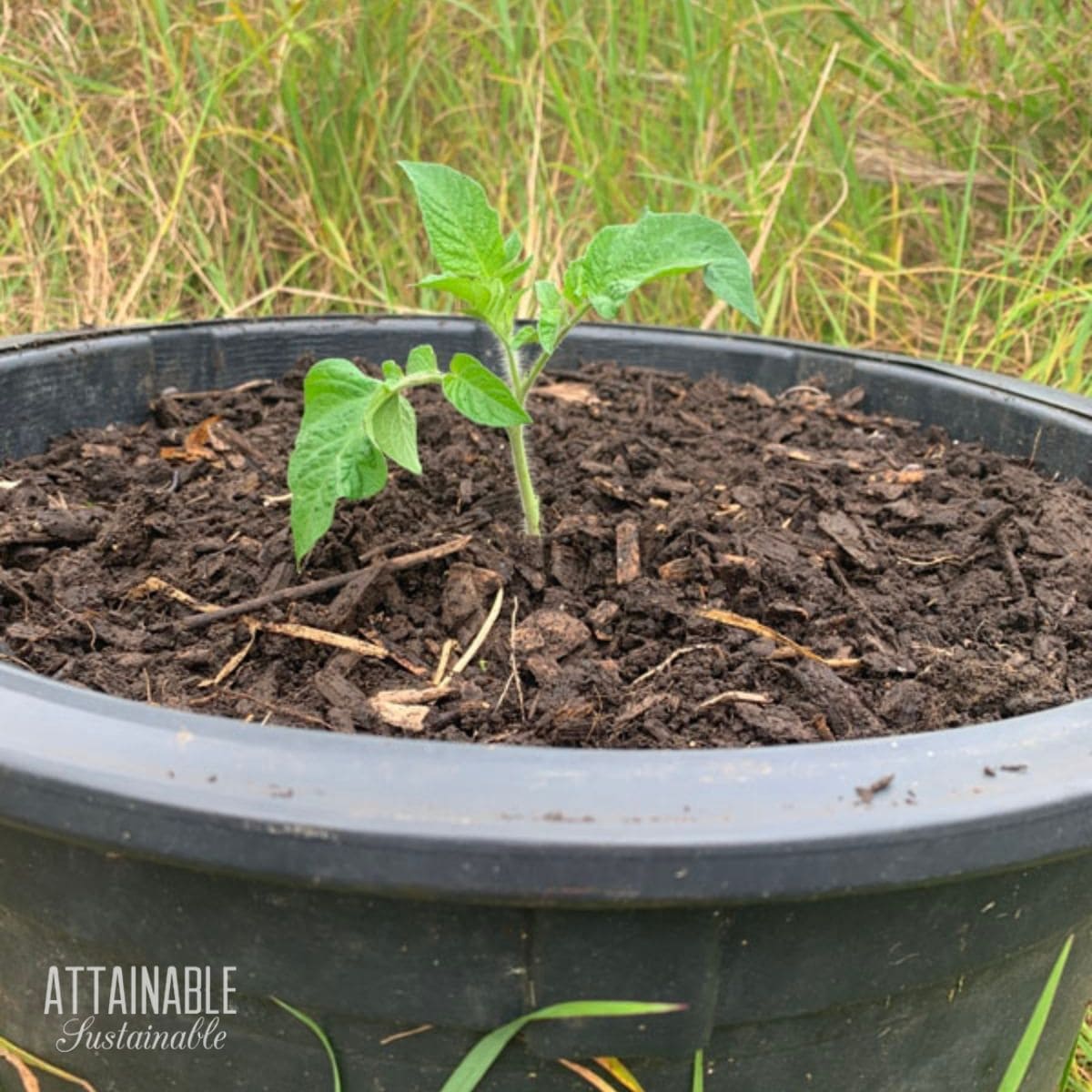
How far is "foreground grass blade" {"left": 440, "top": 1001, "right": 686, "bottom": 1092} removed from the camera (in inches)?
25.5

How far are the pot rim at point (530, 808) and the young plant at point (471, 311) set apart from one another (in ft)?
0.96

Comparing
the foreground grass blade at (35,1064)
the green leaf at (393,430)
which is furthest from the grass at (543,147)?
the foreground grass blade at (35,1064)

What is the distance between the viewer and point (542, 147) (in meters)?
2.81

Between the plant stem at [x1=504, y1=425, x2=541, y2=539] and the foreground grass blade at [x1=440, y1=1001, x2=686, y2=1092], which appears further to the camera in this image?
the plant stem at [x1=504, y1=425, x2=541, y2=539]

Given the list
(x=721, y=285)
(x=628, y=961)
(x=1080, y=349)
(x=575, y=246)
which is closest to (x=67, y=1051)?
(x=628, y=961)

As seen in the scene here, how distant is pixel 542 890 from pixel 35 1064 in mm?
499

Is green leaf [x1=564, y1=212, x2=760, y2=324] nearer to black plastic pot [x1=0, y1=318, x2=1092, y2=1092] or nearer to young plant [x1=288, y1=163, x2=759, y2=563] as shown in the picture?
young plant [x1=288, y1=163, x2=759, y2=563]

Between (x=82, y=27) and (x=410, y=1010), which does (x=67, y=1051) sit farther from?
(x=82, y=27)

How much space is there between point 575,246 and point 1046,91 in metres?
1.08

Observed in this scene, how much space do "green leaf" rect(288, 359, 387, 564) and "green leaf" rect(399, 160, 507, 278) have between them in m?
0.14

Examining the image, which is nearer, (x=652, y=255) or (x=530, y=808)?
(x=530, y=808)

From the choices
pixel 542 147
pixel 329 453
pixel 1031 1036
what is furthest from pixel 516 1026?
pixel 542 147

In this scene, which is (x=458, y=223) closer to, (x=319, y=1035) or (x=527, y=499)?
(x=527, y=499)

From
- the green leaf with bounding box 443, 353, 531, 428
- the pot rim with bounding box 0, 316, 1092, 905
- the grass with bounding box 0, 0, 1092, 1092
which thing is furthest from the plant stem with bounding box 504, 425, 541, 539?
the grass with bounding box 0, 0, 1092, 1092
